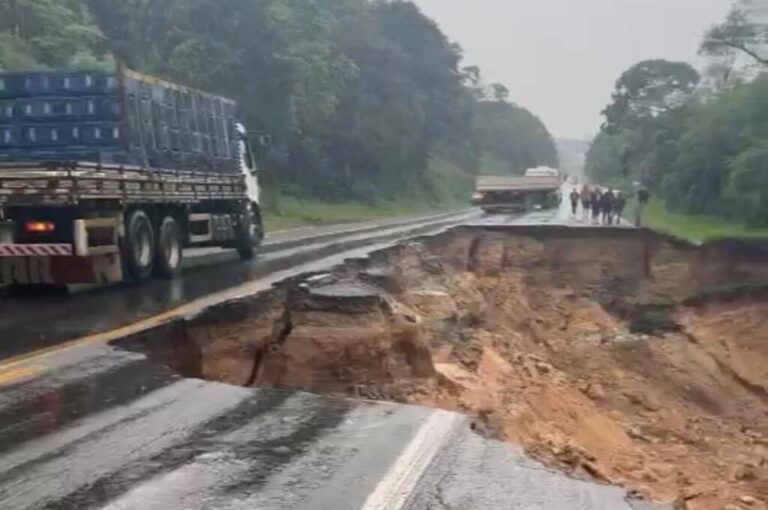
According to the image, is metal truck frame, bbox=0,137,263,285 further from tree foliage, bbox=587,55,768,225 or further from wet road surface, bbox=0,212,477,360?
tree foliage, bbox=587,55,768,225

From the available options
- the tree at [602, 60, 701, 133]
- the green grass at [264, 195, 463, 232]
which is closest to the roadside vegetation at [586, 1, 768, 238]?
the tree at [602, 60, 701, 133]

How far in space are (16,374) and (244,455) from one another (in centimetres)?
305

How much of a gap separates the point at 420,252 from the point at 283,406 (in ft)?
54.6

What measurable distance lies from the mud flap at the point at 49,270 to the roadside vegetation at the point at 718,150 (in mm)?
24479

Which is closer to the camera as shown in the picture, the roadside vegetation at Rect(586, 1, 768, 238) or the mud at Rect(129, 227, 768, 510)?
the mud at Rect(129, 227, 768, 510)

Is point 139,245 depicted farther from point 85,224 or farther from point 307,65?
point 307,65

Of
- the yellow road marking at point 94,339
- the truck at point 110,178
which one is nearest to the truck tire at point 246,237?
the truck at point 110,178

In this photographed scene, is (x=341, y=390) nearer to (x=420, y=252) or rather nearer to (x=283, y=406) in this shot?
(x=283, y=406)

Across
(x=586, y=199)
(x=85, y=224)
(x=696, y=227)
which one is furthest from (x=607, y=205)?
(x=85, y=224)

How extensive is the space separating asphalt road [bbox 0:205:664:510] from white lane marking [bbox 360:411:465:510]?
0.01m

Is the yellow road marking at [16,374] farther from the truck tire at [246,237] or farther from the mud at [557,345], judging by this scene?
the truck tire at [246,237]

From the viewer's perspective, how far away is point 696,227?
3941cm

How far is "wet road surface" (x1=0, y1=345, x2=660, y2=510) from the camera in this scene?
217 inches

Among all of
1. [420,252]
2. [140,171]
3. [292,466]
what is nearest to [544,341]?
[420,252]
